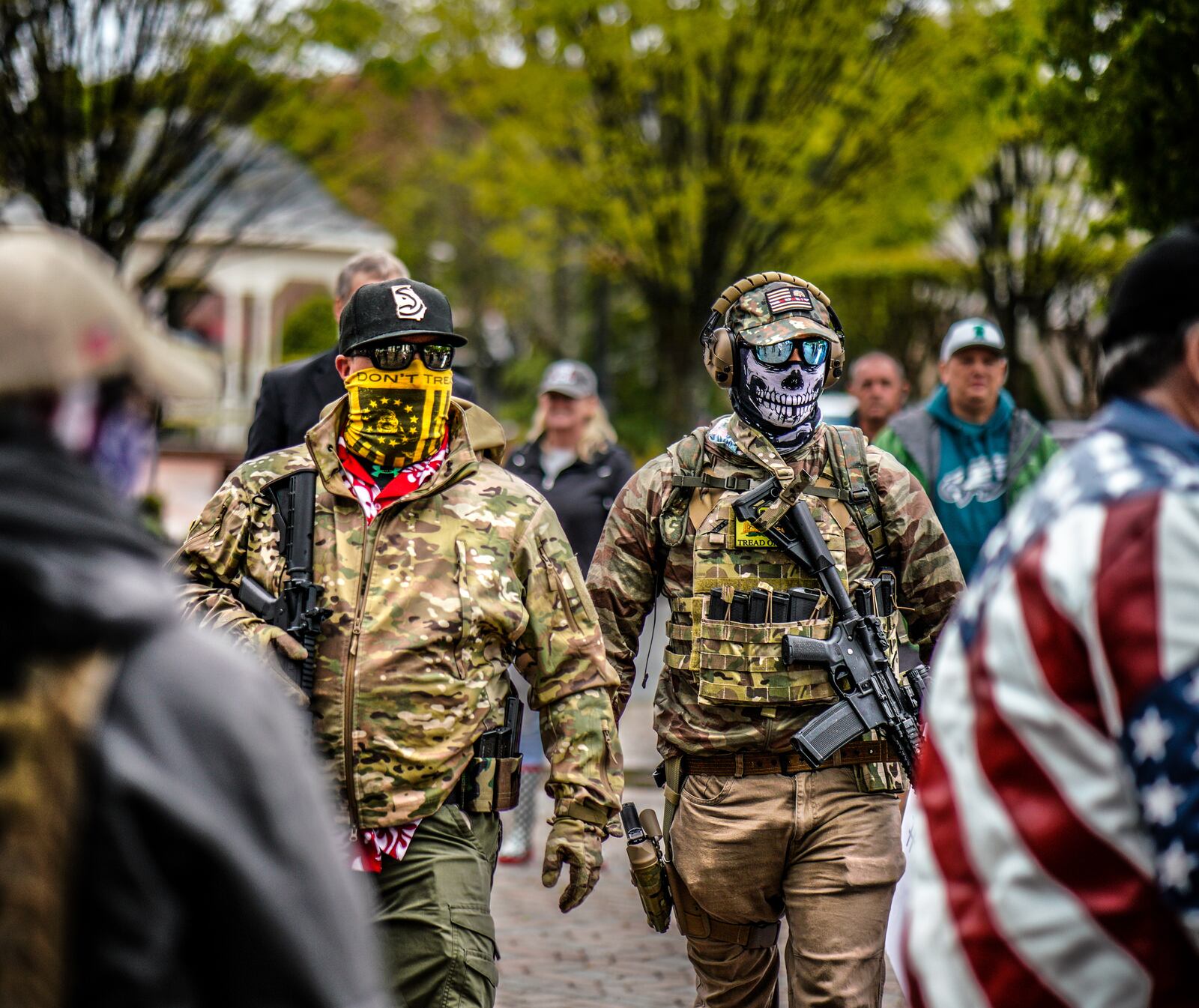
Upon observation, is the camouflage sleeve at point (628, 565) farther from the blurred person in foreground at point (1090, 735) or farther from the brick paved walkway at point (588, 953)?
the blurred person in foreground at point (1090, 735)

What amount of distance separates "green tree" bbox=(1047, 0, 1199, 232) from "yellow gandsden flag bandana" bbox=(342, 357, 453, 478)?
5.62 metres

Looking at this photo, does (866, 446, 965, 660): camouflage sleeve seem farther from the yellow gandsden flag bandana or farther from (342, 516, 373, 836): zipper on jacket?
(342, 516, 373, 836): zipper on jacket

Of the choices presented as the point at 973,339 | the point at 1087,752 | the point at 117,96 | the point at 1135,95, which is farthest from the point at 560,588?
the point at 117,96

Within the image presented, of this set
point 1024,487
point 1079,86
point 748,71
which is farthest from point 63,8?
point 1024,487

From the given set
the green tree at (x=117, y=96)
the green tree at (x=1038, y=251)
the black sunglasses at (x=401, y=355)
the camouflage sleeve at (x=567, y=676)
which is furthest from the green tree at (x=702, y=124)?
the camouflage sleeve at (x=567, y=676)

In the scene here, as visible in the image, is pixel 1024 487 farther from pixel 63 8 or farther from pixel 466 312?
pixel 466 312

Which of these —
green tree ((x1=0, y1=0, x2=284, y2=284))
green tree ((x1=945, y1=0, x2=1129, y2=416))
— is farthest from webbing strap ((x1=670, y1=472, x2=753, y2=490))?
green tree ((x1=945, y1=0, x2=1129, y2=416))

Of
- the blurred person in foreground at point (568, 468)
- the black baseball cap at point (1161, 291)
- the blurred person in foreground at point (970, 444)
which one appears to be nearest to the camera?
the black baseball cap at point (1161, 291)

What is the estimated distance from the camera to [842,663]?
4480 millimetres

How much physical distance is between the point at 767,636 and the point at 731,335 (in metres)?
0.91

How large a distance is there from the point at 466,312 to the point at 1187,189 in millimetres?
30777

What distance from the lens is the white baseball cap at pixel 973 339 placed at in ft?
23.9

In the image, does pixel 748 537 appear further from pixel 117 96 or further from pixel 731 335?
pixel 117 96

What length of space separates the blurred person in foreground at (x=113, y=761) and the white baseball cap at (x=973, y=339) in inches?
232
